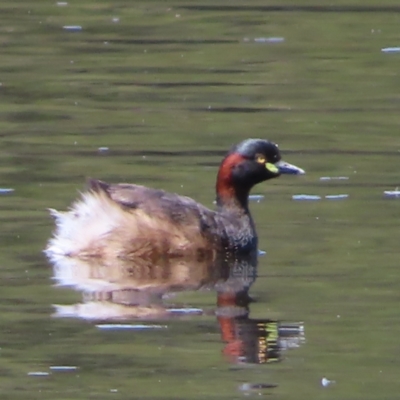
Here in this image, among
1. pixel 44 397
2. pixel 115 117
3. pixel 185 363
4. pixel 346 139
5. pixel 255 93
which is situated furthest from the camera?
pixel 255 93

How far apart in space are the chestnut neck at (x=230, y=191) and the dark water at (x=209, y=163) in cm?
27

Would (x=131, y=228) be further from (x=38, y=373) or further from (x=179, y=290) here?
(x=38, y=373)

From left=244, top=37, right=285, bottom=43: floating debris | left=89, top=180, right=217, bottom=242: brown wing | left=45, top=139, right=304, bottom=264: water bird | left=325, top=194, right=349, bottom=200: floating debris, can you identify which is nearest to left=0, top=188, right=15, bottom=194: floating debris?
left=45, top=139, right=304, bottom=264: water bird

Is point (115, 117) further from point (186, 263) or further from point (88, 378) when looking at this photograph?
point (88, 378)

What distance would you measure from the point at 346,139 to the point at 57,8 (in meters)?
7.86

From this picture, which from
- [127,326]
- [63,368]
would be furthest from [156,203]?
[63,368]

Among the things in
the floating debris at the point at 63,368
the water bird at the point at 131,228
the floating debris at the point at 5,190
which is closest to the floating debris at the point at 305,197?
the water bird at the point at 131,228

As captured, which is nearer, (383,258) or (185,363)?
(185,363)

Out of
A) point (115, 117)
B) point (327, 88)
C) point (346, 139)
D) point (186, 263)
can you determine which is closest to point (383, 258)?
point (186, 263)

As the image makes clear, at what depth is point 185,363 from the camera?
7852 mm

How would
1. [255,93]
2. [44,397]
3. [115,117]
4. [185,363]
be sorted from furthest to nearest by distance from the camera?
[255,93] → [115,117] → [185,363] → [44,397]

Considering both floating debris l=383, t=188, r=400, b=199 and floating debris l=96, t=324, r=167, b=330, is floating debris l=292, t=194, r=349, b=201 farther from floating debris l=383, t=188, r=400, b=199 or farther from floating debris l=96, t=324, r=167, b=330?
floating debris l=96, t=324, r=167, b=330

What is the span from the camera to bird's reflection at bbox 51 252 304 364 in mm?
8273

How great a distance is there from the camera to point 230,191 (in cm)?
1096
